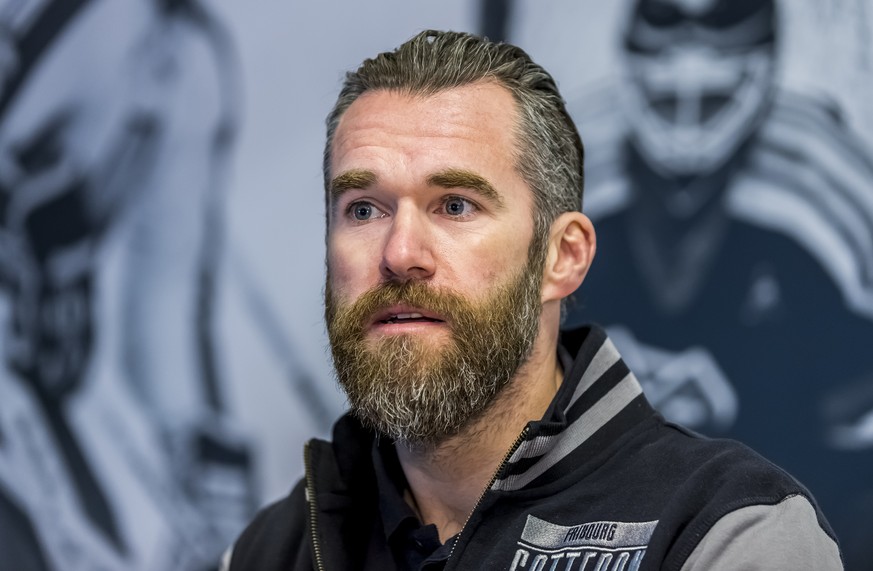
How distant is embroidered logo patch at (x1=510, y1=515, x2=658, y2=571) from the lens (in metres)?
1.28

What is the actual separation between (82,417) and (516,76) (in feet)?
4.19

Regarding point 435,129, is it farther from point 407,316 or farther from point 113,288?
point 113,288

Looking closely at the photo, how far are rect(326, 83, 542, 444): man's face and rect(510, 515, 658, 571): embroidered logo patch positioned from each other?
0.21m

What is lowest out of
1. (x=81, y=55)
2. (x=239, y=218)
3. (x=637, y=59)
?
(x=239, y=218)

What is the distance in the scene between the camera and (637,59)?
204 centimetres

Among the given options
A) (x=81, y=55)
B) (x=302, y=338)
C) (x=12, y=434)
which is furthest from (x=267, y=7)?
(x=12, y=434)

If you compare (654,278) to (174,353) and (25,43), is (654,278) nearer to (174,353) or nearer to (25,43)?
(174,353)

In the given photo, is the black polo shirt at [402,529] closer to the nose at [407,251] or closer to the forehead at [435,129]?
the nose at [407,251]

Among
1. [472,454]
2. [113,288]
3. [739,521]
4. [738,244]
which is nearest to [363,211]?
[472,454]

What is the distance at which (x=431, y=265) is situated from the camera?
4.66ft

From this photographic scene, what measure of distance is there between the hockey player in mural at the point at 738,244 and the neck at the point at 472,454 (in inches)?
14.8

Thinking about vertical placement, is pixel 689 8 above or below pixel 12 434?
above

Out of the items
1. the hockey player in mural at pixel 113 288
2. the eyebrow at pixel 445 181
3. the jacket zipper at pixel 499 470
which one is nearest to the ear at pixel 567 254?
the eyebrow at pixel 445 181

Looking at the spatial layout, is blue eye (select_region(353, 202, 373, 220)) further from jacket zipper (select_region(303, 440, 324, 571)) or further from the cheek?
jacket zipper (select_region(303, 440, 324, 571))
